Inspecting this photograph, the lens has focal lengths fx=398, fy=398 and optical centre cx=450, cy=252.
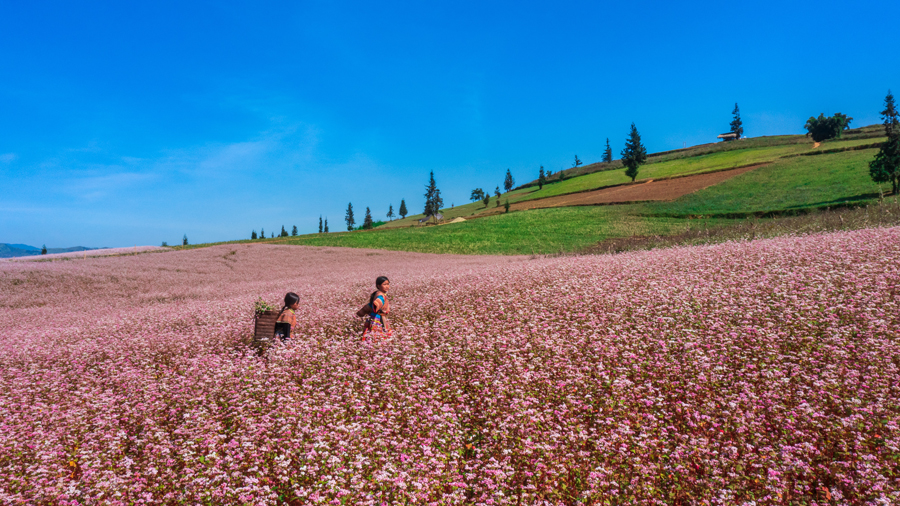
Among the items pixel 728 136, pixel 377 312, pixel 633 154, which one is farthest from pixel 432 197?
pixel 728 136

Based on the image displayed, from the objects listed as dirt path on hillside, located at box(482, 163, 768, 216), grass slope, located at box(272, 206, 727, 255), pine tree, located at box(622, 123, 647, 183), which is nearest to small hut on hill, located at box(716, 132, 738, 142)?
pine tree, located at box(622, 123, 647, 183)

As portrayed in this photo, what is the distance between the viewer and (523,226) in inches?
2120

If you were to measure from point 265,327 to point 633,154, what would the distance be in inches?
3926

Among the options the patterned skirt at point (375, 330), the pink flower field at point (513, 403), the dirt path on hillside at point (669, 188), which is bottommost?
the pink flower field at point (513, 403)

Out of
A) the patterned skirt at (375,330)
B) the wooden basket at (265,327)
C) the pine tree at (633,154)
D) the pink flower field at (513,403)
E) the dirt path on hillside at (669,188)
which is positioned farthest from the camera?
the pine tree at (633,154)

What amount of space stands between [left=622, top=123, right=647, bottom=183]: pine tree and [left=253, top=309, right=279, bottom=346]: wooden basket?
92924 millimetres

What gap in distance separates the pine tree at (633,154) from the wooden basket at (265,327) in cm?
9292

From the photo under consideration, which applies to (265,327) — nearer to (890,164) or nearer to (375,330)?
(375,330)

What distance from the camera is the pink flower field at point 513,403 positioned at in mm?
4590

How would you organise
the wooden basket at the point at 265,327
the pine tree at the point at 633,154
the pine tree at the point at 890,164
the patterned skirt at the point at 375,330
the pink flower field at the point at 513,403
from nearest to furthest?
1. the pink flower field at the point at 513,403
2. the patterned skirt at the point at 375,330
3. the wooden basket at the point at 265,327
4. the pine tree at the point at 890,164
5. the pine tree at the point at 633,154

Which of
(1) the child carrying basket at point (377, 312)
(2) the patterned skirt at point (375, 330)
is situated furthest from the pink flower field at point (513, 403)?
(1) the child carrying basket at point (377, 312)

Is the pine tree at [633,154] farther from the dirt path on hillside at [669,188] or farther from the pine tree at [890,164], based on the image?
the pine tree at [890,164]

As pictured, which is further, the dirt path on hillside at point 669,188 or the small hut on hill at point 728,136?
the small hut on hill at point 728,136

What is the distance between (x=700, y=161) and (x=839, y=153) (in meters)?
29.3
